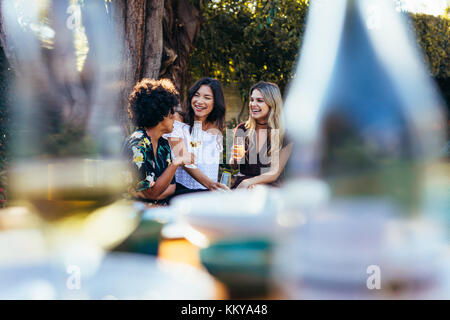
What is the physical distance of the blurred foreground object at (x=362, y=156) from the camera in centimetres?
44

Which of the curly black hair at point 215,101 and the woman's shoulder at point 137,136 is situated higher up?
the curly black hair at point 215,101

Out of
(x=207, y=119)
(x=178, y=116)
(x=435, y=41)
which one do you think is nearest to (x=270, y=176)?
(x=207, y=119)

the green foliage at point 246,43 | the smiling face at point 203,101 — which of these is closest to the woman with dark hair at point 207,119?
the smiling face at point 203,101

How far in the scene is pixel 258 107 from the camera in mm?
2480

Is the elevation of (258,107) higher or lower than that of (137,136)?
higher

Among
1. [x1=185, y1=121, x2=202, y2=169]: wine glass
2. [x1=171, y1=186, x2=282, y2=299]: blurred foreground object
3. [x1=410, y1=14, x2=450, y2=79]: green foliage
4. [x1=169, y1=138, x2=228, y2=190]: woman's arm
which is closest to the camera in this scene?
→ [x1=171, y1=186, x2=282, y2=299]: blurred foreground object

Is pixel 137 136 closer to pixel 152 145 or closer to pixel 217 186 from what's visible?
pixel 152 145

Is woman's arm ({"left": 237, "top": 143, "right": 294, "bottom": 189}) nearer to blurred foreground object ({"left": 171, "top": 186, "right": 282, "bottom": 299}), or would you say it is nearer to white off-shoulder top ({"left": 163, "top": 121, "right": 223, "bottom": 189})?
white off-shoulder top ({"left": 163, "top": 121, "right": 223, "bottom": 189})

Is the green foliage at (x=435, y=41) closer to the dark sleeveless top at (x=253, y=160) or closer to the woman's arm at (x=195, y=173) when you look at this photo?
the dark sleeveless top at (x=253, y=160)

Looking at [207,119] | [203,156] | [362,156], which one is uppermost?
[207,119]

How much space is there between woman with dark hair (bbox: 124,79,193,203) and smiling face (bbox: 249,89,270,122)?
78 centimetres

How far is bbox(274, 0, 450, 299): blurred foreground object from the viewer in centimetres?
44

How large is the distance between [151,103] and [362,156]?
1369 millimetres

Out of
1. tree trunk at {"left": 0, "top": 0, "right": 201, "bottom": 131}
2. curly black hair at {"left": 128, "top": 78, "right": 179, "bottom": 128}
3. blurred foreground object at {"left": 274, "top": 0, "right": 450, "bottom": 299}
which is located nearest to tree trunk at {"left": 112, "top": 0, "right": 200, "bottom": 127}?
tree trunk at {"left": 0, "top": 0, "right": 201, "bottom": 131}
